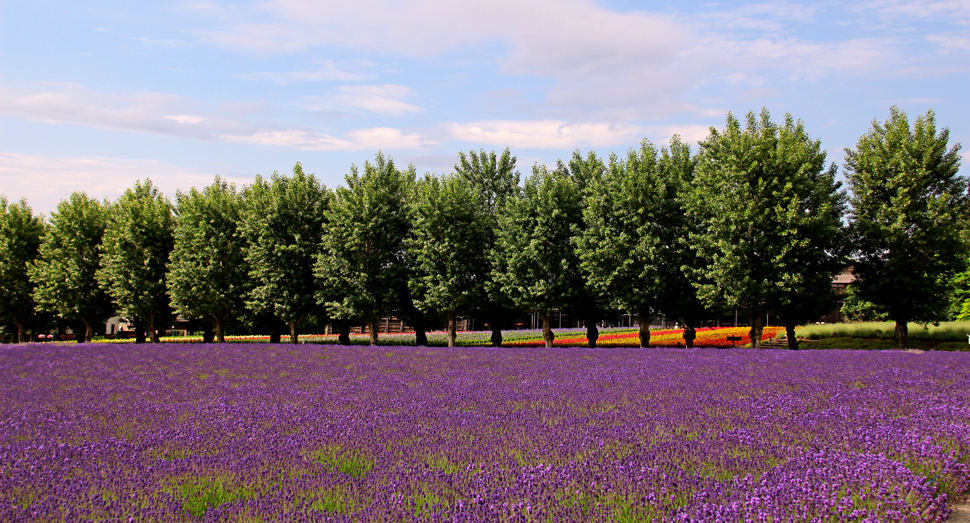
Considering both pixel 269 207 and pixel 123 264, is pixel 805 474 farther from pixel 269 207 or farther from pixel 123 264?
pixel 123 264

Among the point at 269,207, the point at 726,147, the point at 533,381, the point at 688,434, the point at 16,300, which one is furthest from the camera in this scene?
the point at 16,300

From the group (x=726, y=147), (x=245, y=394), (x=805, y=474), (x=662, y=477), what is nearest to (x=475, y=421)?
(x=662, y=477)

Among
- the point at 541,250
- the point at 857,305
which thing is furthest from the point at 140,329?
the point at 857,305

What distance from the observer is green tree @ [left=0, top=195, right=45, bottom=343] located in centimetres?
4459

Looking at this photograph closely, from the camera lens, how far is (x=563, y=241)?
3131 cm

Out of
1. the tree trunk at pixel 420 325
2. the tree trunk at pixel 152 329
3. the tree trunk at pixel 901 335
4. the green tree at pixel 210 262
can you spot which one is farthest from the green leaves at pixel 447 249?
the tree trunk at pixel 901 335

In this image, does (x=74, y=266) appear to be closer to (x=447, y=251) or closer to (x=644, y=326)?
(x=447, y=251)

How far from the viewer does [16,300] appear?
44.7 metres

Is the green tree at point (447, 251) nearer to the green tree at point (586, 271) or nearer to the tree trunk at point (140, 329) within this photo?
the green tree at point (586, 271)

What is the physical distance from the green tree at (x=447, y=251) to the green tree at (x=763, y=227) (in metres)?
11.3

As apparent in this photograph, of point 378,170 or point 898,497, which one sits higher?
point 378,170

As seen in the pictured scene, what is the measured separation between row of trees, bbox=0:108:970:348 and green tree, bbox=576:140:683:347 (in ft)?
0.34

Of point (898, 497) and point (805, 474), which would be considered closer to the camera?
point (898, 497)

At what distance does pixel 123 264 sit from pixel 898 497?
1657 inches
